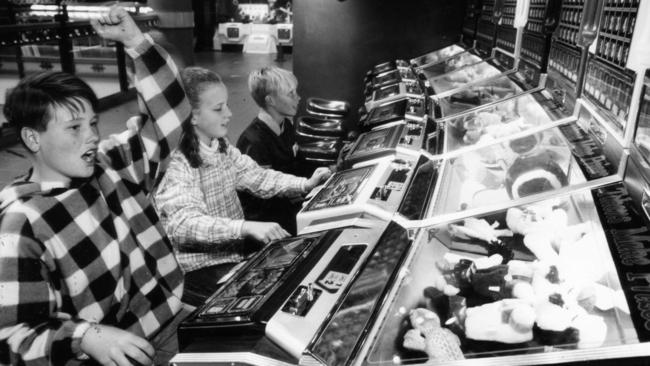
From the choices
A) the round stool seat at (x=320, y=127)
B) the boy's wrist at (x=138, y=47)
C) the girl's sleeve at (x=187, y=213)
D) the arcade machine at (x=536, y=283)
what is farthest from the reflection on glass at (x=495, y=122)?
the round stool seat at (x=320, y=127)

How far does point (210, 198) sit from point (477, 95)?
1.73 metres

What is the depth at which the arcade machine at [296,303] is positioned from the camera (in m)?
0.99

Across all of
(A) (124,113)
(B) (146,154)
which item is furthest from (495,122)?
(A) (124,113)

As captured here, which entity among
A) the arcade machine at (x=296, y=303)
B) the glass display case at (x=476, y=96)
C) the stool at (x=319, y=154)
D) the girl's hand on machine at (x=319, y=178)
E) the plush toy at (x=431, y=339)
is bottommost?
the stool at (x=319, y=154)

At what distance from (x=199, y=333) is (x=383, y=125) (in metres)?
1.92

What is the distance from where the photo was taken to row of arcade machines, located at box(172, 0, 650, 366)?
1.01 meters

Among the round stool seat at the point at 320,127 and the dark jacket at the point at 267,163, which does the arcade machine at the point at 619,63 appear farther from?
the round stool seat at the point at 320,127

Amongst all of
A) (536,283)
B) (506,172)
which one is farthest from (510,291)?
(506,172)

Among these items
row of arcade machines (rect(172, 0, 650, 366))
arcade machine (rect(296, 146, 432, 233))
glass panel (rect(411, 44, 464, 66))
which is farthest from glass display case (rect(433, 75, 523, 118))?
glass panel (rect(411, 44, 464, 66))

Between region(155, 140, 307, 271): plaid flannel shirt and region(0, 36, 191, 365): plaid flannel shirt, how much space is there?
16 centimetres

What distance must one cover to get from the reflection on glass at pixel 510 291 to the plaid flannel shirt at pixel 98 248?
0.75m

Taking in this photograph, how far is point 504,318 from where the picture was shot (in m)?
1.12

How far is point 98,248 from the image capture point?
4.63ft

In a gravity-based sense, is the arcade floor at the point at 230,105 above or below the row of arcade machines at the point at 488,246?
below
